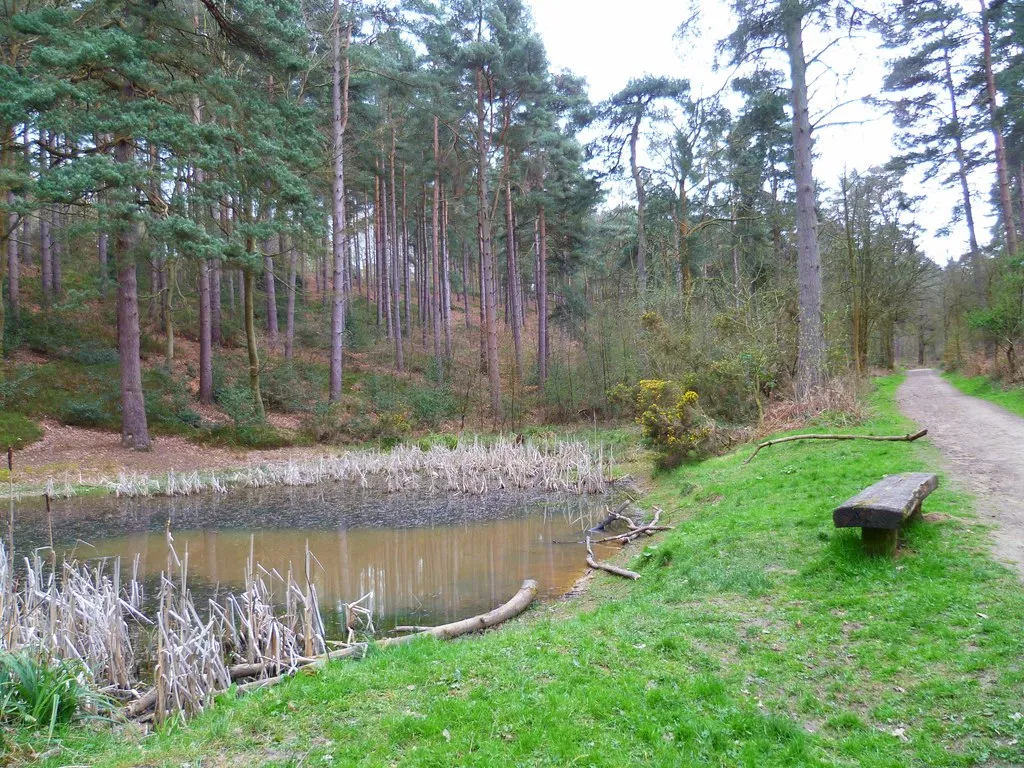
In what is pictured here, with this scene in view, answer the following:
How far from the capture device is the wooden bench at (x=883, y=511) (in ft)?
14.7

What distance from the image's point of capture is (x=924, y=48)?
19.5 metres

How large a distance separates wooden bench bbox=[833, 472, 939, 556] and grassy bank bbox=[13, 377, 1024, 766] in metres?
0.14

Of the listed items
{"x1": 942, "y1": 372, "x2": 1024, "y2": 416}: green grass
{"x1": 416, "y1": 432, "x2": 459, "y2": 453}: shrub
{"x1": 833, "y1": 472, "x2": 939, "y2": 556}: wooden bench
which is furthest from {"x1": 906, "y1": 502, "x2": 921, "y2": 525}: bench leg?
{"x1": 416, "y1": 432, "x2": 459, "y2": 453}: shrub

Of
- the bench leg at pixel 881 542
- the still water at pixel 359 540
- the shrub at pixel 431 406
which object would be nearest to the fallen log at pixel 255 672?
the still water at pixel 359 540

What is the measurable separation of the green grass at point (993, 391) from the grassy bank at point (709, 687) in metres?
10.6

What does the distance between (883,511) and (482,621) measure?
3444 millimetres

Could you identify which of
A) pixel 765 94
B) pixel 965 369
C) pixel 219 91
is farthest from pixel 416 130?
pixel 965 369

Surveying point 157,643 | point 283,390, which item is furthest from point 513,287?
point 157,643

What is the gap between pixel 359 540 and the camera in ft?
30.0

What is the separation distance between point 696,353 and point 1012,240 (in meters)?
12.5

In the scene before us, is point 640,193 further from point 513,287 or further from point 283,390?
point 283,390

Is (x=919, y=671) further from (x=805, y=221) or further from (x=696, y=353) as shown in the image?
(x=696, y=353)

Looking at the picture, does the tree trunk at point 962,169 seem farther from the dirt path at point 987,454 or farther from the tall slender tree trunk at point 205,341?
the tall slender tree trunk at point 205,341

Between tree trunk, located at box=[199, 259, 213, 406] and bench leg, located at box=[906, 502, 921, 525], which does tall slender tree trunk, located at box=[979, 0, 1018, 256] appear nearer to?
bench leg, located at box=[906, 502, 921, 525]
